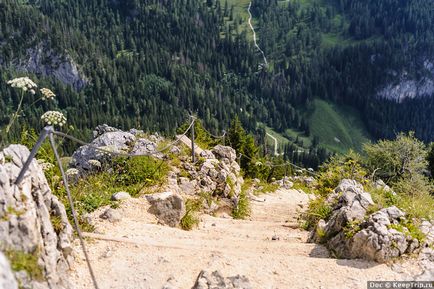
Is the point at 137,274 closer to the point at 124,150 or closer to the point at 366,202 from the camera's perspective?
the point at 366,202

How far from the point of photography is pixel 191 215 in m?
17.5

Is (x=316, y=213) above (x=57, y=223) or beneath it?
beneath

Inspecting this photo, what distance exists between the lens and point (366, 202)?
14672 mm

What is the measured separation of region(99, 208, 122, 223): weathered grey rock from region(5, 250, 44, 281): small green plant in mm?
5218

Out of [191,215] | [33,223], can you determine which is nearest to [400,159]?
[191,215]

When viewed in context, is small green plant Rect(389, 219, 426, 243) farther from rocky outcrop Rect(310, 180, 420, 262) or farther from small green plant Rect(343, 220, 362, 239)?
small green plant Rect(343, 220, 362, 239)

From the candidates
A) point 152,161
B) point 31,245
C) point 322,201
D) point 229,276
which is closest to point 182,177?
point 152,161

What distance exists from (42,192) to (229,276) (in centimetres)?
556

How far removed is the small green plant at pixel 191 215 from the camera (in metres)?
16.8

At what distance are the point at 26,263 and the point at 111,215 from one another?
18.8 feet

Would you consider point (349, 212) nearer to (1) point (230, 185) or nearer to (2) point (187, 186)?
(2) point (187, 186)

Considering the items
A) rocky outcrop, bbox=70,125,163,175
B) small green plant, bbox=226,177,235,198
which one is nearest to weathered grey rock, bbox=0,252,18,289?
rocky outcrop, bbox=70,125,163,175

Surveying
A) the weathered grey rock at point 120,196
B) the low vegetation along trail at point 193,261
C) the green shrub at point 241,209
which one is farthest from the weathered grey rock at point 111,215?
the green shrub at point 241,209

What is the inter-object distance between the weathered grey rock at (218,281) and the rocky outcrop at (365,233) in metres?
3.93
